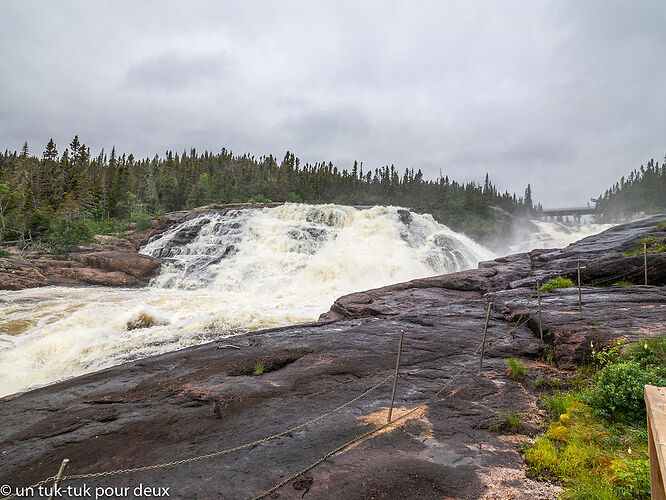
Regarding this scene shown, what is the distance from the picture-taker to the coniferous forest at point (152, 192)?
34406 millimetres

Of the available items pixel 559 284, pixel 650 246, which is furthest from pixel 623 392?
pixel 650 246

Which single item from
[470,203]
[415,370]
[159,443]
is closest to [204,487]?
[159,443]

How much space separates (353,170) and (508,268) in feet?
237

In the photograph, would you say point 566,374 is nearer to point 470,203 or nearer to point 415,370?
point 415,370

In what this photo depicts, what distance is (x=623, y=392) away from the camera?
14.6 ft

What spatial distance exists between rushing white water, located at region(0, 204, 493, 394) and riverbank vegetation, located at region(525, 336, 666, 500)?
9.70 meters

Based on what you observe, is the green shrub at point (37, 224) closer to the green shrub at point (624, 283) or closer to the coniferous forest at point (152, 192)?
the coniferous forest at point (152, 192)

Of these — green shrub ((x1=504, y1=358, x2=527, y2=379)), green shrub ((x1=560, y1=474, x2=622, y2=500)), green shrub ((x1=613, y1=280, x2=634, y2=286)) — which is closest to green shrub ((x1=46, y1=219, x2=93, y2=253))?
green shrub ((x1=504, y1=358, x2=527, y2=379))

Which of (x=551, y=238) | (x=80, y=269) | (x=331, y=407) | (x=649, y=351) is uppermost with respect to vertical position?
(x=551, y=238)

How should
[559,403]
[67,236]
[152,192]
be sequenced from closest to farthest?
[559,403] < [67,236] < [152,192]

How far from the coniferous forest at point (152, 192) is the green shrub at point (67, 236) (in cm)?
9

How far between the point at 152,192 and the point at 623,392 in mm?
66178

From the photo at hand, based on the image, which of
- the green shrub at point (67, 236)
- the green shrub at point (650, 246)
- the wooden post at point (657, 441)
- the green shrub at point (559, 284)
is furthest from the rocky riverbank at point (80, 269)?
the green shrub at point (650, 246)

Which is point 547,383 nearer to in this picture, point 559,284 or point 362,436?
point 362,436
